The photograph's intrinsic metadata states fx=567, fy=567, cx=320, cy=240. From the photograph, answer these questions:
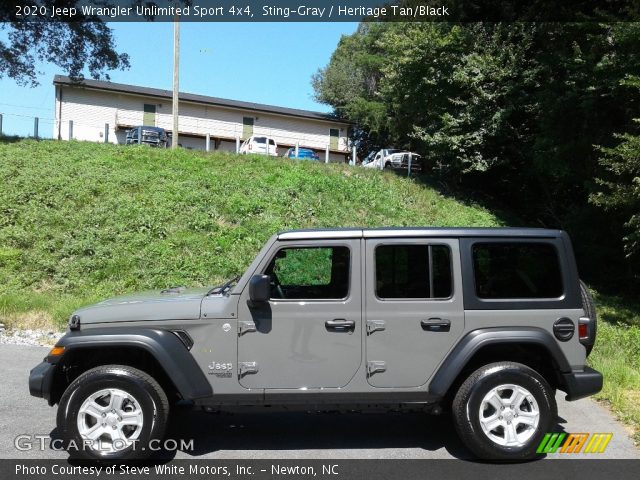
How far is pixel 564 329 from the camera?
14.3ft

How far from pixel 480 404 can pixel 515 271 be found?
1.07 m

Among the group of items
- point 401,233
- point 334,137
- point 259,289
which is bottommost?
point 259,289

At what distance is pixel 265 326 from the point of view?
425 cm

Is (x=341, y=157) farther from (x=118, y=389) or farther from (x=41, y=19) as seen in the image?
(x=118, y=389)

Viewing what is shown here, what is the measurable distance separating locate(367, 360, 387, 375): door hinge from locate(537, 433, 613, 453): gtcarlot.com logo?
4.48 feet

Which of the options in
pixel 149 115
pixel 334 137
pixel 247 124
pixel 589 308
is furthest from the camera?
pixel 334 137

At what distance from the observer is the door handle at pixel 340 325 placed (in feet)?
14.0

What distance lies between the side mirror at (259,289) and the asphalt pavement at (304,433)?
4.22 ft

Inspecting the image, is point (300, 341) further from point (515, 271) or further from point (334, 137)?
point (334, 137)

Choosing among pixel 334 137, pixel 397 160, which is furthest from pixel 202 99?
pixel 397 160

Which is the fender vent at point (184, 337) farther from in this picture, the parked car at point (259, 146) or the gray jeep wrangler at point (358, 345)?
the parked car at point (259, 146)

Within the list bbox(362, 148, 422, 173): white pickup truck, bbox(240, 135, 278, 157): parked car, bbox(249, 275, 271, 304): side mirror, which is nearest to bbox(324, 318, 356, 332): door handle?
bbox(249, 275, 271, 304): side mirror

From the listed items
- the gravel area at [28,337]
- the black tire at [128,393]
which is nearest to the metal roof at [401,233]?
the black tire at [128,393]

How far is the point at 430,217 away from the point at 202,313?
42.8 feet
